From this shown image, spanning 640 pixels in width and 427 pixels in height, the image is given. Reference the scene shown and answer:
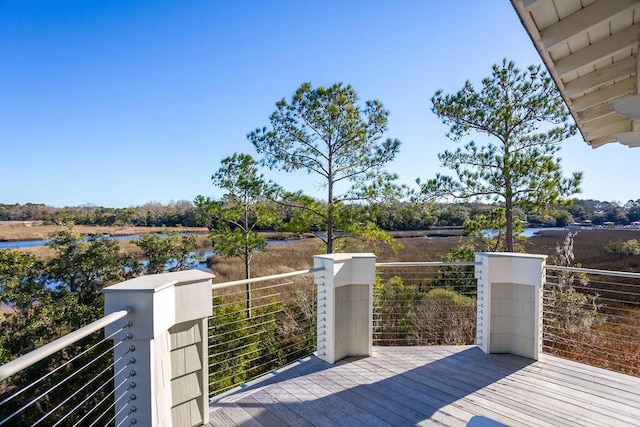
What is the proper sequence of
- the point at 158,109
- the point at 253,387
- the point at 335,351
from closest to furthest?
the point at 253,387 < the point at 335,351 < the point at 158,109

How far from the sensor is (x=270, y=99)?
1045cm

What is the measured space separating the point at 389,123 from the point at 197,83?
6292mm

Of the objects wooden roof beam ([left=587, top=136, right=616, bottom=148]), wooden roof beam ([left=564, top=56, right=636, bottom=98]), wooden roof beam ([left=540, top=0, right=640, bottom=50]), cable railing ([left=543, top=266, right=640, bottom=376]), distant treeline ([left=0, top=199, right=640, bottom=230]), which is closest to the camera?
wooden roof beam ([left=540, top=0, right=640, bottom=50])

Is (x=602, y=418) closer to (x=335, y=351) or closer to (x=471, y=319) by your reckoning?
(x=335, y=351)

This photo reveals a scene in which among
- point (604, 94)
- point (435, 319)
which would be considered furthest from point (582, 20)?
point (435, 319)

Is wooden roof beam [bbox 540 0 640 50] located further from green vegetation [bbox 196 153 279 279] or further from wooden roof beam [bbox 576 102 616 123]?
green vegetation [bbox 196 153 279 279]

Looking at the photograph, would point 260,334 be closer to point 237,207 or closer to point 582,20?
point 237,207

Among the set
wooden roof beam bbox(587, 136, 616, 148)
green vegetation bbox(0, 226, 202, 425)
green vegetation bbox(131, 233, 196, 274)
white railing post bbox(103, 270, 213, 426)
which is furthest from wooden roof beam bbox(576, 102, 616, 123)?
green vegetation bbox(131, 233, 196, 274)

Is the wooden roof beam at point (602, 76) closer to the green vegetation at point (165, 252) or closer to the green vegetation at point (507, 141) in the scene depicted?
the green vegetation at point (507, 141)

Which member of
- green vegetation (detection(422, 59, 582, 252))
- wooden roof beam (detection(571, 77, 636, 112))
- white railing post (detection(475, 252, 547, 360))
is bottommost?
white railing post (detection(475, 252, 547, 360))

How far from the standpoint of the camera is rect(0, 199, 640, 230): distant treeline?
913cm

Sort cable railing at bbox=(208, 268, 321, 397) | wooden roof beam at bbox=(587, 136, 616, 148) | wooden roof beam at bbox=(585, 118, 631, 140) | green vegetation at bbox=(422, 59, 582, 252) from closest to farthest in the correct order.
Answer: wooden roof beam at bbox=(585, 118, 631, 140) → wooden roof beam at bbox=(587, 136, 616, 148) → cable railing at bbox=(208, 268, 321, 397) → green vegetation at bbox=(422, 59, 582, 252)

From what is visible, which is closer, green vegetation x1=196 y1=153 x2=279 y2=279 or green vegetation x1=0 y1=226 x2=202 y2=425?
green vegetation x1=0 y1=226 x2=202 y2=425

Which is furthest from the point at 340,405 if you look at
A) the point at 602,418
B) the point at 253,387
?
the point at 602,418
